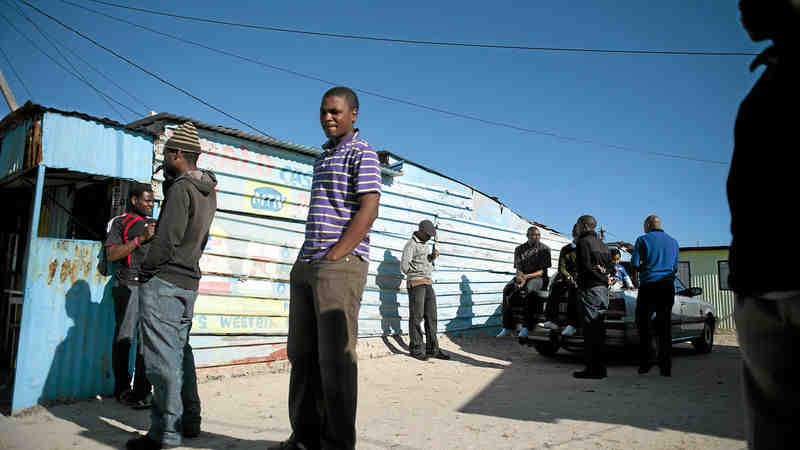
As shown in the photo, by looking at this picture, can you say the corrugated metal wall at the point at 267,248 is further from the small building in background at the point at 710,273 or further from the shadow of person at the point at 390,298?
the small building in background at the point at 710,273

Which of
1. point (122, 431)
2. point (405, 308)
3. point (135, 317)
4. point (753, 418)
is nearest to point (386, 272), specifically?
point (405, 308)

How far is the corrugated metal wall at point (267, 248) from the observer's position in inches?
229

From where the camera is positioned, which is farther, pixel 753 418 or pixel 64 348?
pixel 64 348

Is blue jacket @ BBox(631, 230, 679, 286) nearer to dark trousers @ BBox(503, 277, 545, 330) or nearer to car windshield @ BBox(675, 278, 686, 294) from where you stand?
dark trousers @ BBox(503, 277, 545, 330)

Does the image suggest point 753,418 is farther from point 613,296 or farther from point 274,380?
point 613,296

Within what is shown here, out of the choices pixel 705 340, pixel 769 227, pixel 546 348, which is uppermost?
pixel 769 227

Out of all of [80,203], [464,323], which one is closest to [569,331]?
[464,323]

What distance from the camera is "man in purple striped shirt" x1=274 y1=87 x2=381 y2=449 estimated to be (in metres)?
2.48

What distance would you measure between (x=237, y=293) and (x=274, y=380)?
3.70ft

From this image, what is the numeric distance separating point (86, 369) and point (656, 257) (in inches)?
249

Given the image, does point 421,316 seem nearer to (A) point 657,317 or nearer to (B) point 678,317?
(A) point 657,317

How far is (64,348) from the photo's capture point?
4.57 m

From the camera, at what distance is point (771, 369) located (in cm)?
113

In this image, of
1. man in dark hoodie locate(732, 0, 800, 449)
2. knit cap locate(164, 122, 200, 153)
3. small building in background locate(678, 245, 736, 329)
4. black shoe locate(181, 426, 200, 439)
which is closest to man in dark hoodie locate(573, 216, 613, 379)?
black shoe locate(181, 426, 200, 439)
